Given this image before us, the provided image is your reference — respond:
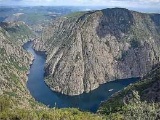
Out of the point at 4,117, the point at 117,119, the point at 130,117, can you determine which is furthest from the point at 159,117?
the point at 4,117

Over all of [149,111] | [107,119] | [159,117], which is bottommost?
[107,119]

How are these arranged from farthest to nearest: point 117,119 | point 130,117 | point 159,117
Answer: point 117,119, point 159,117, point 130,117

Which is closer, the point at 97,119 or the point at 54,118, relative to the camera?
the point at 54,118

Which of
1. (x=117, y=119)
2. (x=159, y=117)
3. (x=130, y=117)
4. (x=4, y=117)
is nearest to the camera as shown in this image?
(x=130, y=117)

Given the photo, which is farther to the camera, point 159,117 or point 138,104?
point 159,117

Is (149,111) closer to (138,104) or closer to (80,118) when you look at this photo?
(138,104)

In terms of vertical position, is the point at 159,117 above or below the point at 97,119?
above

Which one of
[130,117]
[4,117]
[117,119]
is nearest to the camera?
[130,117]

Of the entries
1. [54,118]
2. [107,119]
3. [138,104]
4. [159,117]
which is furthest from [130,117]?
[107,119]

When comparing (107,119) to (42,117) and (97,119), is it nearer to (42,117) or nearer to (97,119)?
(97,119)
